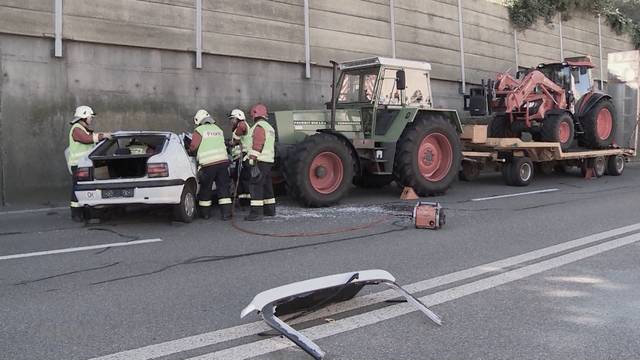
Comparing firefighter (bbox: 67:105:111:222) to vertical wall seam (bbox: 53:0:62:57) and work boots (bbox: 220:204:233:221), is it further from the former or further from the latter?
vertical wall seam (bbox: 53:0:62:57)

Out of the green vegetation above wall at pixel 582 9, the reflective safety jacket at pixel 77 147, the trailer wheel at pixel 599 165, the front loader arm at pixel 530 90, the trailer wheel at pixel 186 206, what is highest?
the green vegetation above wall at pixel 582 9

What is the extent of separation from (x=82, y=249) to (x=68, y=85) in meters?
5.94

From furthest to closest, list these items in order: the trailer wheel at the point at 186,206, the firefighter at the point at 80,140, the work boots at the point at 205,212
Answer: the work boots at the point at 205,212 < the firefighter at the point at 80,140 < the trailer wheel at the point at 186,206

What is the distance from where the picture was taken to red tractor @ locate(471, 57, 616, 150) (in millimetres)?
14359

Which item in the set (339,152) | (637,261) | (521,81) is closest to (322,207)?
(339,152)

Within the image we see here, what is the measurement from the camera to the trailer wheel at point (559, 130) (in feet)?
46.6

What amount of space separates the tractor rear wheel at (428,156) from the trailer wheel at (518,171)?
246cm

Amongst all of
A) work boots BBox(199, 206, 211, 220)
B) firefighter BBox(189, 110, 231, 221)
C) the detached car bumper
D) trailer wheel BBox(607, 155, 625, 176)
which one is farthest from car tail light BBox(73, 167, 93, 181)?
trailer wheel BBox(607, 155, 625, 176)

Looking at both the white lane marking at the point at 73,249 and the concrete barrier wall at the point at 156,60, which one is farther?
the concrete barrier wall at the point at 156,60

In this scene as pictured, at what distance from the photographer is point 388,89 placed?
11.1 metres

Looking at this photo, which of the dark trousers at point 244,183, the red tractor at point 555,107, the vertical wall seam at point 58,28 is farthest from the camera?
the red tractor at point 555,107

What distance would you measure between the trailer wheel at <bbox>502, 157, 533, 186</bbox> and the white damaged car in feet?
26.1

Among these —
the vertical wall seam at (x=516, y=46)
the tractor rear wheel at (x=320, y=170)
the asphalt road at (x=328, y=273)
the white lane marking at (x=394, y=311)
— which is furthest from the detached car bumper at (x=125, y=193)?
the vertical wall seam at (x=516, y=46)

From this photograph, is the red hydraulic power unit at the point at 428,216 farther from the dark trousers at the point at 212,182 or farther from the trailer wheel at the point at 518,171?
the trailer wheel at the point at 518,171
